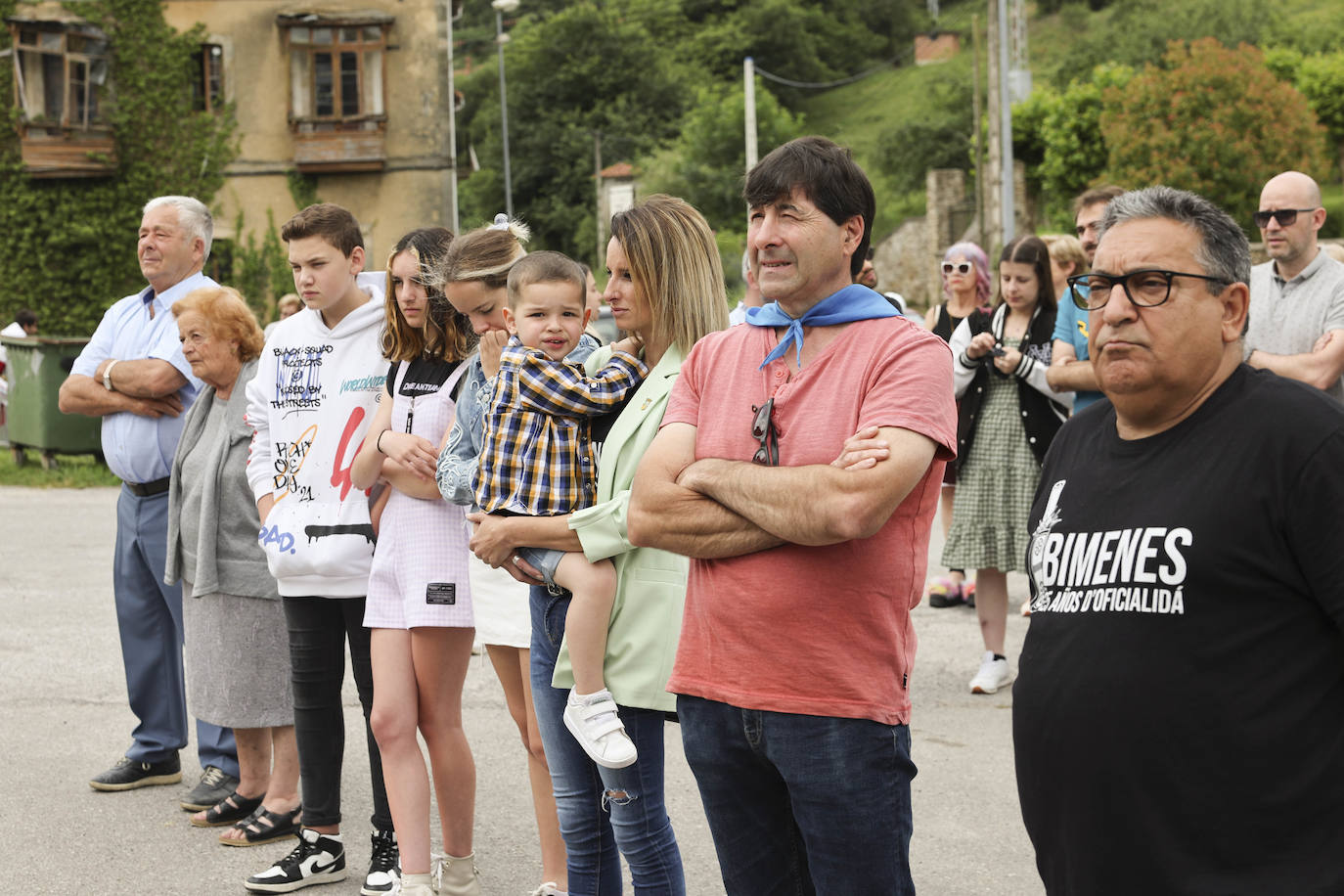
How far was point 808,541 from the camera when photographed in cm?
272

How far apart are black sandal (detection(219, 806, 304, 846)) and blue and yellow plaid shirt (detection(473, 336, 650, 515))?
6.88ft

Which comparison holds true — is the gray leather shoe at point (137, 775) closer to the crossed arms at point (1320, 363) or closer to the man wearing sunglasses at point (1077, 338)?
the man wearing sunglasses at point (1077, 338)

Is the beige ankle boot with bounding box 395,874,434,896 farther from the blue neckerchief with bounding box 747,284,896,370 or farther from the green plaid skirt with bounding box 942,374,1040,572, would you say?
the green plaid skirt with bounding box 942,374,1040,572

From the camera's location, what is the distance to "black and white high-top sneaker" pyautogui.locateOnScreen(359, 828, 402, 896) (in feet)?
14.9

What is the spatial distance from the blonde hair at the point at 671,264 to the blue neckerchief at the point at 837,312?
0.61m

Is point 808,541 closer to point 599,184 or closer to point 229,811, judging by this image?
point 229,811

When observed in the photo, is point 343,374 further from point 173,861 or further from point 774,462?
point 774,462

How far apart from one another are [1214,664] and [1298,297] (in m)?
4.30

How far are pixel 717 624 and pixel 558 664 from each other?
0.85 metres

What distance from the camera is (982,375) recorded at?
728 cm

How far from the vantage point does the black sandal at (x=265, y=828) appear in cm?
512

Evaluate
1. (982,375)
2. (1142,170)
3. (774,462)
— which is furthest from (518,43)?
(774,462)

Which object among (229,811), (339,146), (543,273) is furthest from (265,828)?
(339,146)

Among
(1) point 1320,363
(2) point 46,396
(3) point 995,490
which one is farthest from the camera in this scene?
(2) point 46,396
